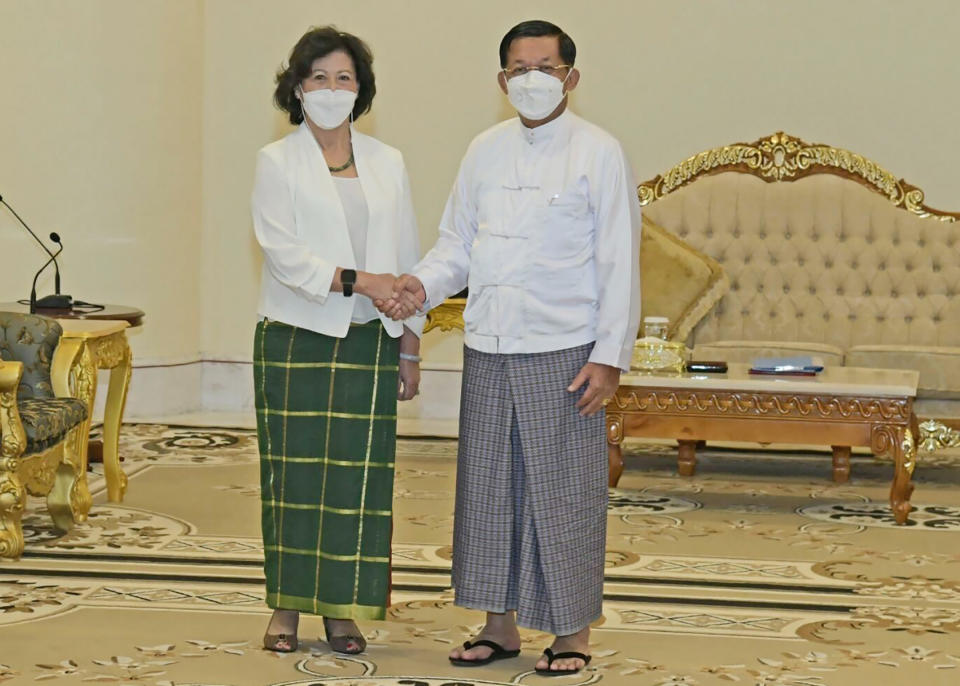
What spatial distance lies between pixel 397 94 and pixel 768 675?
5433 millimetres

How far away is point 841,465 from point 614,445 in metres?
1.20

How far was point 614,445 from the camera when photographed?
5.95 meters

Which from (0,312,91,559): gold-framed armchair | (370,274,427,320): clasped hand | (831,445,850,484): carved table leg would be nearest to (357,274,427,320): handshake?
(370,274,427,320): clasped hand

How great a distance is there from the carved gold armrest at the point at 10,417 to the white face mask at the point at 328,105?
1.65 m

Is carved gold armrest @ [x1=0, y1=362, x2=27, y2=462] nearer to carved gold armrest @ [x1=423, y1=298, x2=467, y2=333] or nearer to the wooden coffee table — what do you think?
the wooden coffee table

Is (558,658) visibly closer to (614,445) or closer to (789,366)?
(614,445)

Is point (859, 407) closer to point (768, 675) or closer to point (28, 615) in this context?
point (768, 675)

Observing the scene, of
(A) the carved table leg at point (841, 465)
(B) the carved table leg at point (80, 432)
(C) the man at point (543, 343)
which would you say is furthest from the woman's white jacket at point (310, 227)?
(A) the carved table leg at point (841, 465)

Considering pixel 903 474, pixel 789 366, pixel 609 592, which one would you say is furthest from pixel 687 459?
pixel 609 592

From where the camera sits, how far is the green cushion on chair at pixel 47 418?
15.5 ft

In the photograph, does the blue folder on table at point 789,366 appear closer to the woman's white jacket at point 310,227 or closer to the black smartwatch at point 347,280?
the woman's white jacket at point 310,227

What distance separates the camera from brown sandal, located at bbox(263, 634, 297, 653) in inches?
143

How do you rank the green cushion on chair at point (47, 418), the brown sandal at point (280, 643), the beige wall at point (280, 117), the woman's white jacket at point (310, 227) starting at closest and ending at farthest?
the woman's white jacket at point (310, 227), the brown sandal at point (280, 643), the green cushion on chair at point (47, 418), the beige wall at point (280, 117)

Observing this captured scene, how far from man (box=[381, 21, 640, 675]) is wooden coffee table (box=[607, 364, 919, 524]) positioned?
2.20 meters
